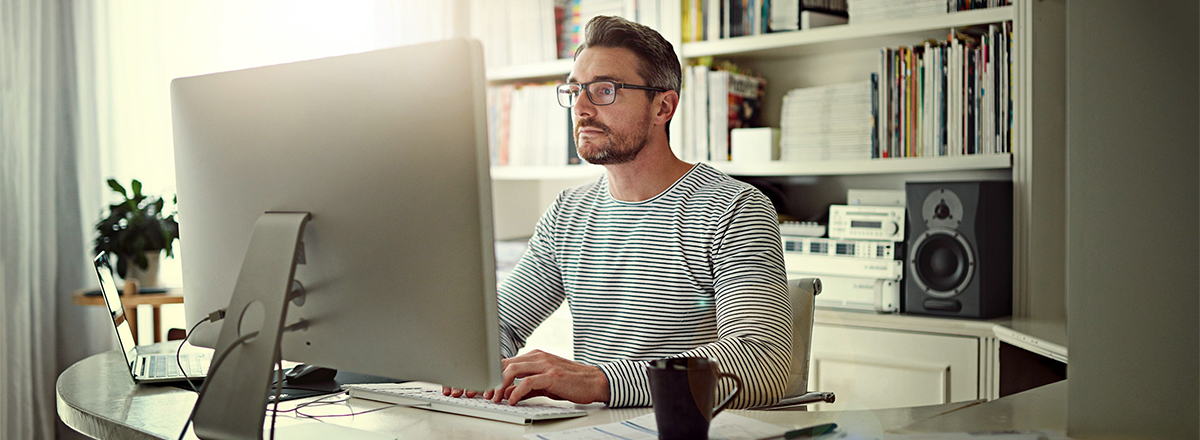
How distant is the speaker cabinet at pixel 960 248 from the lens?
87.0 inches

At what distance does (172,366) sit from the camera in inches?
52.0

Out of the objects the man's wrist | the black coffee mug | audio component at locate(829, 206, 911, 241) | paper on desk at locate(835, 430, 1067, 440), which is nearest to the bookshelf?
audio component at locate(829, 206, 911, 241)

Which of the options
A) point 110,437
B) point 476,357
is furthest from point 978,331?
point 110,437

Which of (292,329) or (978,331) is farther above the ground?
(292,329)

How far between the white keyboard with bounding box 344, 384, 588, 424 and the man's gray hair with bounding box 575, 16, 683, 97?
0.73m

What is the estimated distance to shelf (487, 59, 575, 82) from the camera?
3.00 meters

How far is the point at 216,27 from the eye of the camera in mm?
2707

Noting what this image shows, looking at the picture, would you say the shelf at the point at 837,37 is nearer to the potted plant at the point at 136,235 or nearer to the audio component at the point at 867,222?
the audio component at the point at 867,222

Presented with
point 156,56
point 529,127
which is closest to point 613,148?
point 529,127

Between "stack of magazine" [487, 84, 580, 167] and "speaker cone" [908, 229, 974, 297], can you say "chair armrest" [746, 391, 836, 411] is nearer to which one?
"speaker cone" [908, 229, 974, 297]

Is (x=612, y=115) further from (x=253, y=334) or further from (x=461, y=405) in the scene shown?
(x=253, y=334)

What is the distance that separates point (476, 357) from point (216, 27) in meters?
2.30

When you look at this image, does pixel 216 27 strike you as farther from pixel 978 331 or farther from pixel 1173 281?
pixel 1173 281

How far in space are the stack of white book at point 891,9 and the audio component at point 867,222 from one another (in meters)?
0.52
